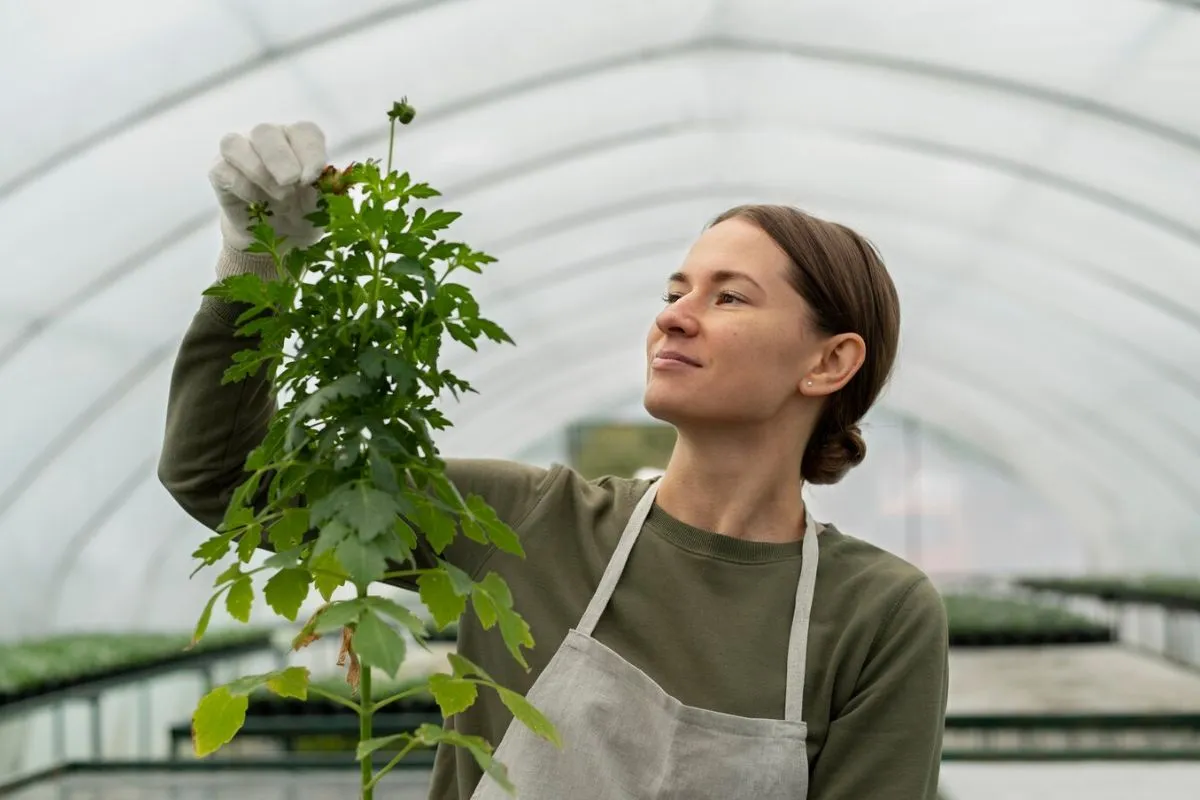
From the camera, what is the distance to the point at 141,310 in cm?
930

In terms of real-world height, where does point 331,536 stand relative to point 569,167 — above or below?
below

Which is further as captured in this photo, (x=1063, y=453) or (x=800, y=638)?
(x=1063, y=453)

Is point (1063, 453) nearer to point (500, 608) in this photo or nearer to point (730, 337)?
point (730, 337)

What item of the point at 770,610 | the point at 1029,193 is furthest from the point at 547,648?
the point at 1029,193

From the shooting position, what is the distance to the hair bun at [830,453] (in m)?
2.12

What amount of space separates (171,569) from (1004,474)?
56.4 ft

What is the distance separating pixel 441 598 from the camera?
4.29 feet

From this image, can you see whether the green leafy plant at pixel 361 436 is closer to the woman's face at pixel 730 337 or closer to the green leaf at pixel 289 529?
the green leaf at pixel 289 529

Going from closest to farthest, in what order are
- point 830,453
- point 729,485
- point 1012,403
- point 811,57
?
point 729,485 < point 830,453 < point 811,57 < point 1012,403

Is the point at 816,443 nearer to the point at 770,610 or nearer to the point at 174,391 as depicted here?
the point at 770,610

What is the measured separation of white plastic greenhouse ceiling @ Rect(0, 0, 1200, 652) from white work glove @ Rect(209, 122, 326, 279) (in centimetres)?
472

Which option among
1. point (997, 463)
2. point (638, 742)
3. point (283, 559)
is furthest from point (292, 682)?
point (997, 463)

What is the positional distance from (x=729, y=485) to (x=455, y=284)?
0.67 metres

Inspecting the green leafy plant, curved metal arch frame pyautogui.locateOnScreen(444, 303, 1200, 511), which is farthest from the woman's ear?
curved metal arch frame pyautogui.locateOnScreen(444, 303, 1200, 511)
